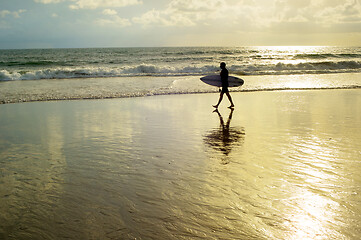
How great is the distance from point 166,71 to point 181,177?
26.0 m

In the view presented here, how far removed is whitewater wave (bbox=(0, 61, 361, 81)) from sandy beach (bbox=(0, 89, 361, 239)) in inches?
697

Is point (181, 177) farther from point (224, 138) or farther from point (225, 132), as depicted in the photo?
point (225, 132)

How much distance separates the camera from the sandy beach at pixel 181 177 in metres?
3.36

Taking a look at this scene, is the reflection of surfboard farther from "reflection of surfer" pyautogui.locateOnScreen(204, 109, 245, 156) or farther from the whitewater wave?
the whitewater wave

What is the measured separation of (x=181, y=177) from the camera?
4.72 meters

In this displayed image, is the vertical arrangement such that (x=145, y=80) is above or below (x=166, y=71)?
below

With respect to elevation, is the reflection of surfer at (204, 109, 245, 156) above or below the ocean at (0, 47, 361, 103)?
below

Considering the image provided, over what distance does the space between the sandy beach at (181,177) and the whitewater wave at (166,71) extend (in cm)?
1771

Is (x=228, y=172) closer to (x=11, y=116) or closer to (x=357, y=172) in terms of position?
(x=357, y=172)

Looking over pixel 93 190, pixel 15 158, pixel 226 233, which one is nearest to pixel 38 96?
pixel 15 158

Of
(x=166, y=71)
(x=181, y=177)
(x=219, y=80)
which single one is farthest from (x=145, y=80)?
(x=181, y=177)

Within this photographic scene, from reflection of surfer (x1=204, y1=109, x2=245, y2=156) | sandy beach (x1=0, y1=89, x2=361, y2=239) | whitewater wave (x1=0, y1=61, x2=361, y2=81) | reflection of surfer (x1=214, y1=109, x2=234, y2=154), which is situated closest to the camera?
sandy beach (x1=0, y1=89, x2=361, y2=239)

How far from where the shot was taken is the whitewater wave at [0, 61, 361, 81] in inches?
1011

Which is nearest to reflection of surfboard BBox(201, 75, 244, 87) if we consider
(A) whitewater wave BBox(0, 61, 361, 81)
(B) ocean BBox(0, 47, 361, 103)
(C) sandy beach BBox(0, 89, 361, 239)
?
(B) ocean BBox(0, 47, 361, 103)
